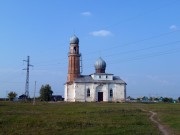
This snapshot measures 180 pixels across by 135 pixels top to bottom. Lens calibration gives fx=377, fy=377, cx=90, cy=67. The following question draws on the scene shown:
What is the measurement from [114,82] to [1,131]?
75447 millimetres

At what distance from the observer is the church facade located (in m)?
94.1

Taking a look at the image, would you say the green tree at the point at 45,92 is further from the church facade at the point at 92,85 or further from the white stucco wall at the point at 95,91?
the white stucco wall at the point at 95,91

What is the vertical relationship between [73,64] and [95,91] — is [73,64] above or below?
above

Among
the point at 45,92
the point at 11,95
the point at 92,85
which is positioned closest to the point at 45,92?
the point at 45,92

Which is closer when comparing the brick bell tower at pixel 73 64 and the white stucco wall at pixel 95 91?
the white stucco wall at pixel 95 91

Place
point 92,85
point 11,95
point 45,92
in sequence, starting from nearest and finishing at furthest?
point 92,85, point 45,92, point 11,95

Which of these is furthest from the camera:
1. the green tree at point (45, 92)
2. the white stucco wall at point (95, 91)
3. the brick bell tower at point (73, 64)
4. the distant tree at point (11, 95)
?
the distant tree at point (11, 95)

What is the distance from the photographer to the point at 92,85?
9456 cm

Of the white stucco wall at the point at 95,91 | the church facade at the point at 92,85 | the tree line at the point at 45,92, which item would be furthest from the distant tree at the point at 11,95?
the white stucco wall at the point at 95,91

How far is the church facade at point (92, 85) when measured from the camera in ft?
309

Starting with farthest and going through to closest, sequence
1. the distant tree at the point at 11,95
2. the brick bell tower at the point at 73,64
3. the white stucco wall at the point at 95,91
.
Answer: the distant tree at the point at 11,95 → the brick bell tower at the point at 73,64 → the white stucco wall at the point at 95,91

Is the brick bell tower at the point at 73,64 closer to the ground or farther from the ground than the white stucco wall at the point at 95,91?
farther from the ground

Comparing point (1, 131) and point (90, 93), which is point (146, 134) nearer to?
point (1, 131)

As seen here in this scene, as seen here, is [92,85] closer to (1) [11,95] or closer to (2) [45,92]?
(2) [45,92]
